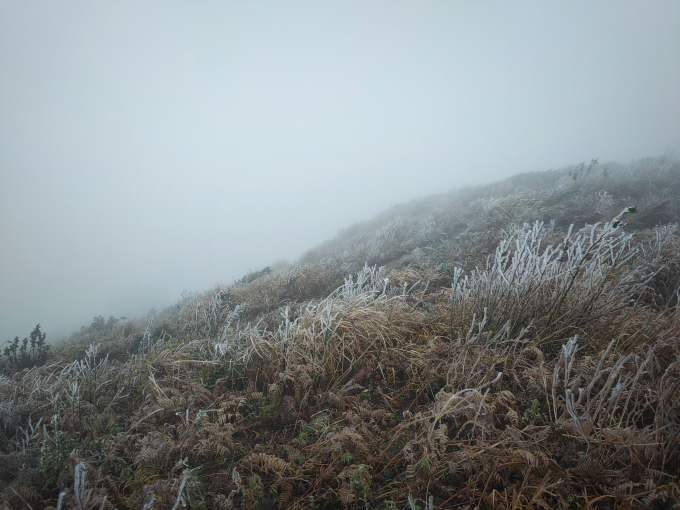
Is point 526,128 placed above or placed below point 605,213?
above

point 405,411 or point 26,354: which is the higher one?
point 26,354

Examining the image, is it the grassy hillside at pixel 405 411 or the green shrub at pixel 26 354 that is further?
the green shrub at pixel 26 354

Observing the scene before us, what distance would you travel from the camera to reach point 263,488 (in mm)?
1448

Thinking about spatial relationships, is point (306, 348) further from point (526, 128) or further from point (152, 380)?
point (526, 128)

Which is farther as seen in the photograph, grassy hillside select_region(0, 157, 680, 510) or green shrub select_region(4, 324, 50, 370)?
green shrub select_region(4, 324, 50, 370)

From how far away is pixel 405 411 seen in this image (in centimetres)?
174

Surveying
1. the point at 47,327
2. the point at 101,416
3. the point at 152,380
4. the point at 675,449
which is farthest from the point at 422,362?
the point at 47,327

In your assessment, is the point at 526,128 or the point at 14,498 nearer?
the point at 14,498

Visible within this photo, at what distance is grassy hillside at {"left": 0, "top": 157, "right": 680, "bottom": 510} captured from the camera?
1256 mm

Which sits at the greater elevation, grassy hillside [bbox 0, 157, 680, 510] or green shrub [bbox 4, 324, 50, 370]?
green shrub [bbox 4, 324, 50, 370]

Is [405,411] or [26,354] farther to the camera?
[26,354]

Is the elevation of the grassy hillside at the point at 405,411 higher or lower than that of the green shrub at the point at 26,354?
lower

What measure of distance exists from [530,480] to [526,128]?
91.0 meters

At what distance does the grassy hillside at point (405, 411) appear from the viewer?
49.4 inches
